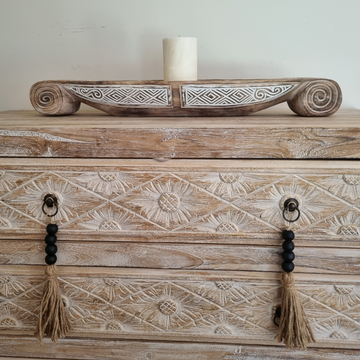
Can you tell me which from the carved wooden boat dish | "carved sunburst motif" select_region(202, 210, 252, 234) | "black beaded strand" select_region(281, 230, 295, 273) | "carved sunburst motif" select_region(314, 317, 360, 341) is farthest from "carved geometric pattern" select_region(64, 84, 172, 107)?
"carved sunburst motif" select_region(314, 317, 360, 341)

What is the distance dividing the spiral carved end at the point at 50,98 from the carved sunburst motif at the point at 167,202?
0.32 m

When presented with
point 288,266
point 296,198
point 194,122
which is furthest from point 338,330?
point 194,122

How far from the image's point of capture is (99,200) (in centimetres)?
73

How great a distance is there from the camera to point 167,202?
715 mm

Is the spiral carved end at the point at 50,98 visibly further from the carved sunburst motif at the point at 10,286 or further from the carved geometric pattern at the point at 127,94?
the carved sunburst motif at the point at 10,286

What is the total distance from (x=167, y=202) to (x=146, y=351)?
361 mm

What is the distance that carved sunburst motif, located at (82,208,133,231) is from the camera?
0.73 meters

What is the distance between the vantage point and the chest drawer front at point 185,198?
69 centimetres

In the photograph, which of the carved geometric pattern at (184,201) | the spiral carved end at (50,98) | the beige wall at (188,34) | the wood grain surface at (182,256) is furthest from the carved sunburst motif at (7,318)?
the beige wall at (188,34)

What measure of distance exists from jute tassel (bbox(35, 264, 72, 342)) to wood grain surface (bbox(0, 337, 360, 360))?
0.07 metres

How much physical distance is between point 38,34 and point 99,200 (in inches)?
26.1

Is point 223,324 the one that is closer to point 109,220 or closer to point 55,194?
point 109,220

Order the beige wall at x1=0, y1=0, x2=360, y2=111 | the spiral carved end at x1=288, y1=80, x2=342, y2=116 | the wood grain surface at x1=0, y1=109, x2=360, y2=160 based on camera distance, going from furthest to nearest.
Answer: the beige wall at x1=0, y1=0, x2=360, y2=111
the spiral carved end at x1=288, y1=80, x2=342, y2=116
the wood grain surface at x1=0, y1=109, x2=360, y2=160

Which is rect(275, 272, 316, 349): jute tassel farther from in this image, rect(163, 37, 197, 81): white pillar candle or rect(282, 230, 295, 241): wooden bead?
rect(163, 37, 197, 81): white pillar candle
